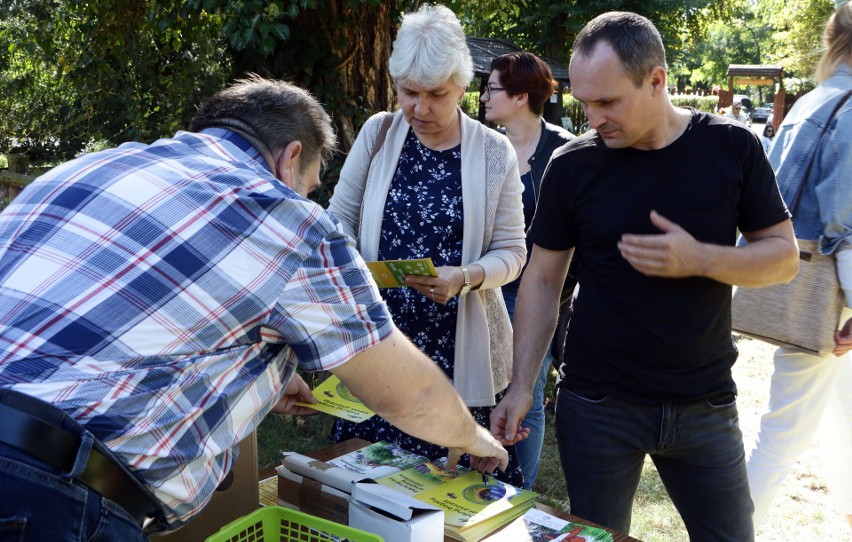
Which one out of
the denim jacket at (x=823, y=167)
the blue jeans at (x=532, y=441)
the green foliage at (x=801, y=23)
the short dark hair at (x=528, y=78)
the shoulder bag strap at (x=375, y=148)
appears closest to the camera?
the shoulder bag strap at (x=375, y=148)

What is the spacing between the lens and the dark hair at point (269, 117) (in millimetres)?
1455

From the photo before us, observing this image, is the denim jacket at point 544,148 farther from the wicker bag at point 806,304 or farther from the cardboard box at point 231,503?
the cardboard box at point 231,503

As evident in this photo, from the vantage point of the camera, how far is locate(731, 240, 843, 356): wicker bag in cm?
279

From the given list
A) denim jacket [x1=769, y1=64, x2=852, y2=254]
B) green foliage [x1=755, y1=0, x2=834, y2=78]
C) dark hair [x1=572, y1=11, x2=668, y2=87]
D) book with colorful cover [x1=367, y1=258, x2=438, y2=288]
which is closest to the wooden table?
book with colorful cover [x1=367, y1=258, x2=438, y2=288]

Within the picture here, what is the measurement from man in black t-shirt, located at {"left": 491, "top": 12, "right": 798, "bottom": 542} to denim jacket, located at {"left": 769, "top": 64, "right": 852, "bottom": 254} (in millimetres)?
866

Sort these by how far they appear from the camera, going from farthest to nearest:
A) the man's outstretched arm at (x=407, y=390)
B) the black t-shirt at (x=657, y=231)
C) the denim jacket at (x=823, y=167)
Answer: the denim jacket at (x=823, y=167) → the black t-shirt at (x=657, y=231) → the man's outstretched arm at (x=407, y=390)

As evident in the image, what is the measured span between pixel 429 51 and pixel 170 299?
1.44 m

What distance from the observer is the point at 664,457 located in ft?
7.10

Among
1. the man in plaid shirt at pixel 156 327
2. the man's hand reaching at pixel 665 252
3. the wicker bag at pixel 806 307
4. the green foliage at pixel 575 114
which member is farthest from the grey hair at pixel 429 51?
the green foliage at pixel 575 114

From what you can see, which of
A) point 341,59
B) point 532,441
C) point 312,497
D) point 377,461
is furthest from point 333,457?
point 341,59

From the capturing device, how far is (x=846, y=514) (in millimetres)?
3143

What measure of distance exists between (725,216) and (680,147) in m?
0.21

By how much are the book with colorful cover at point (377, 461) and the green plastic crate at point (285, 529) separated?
267 millimetres

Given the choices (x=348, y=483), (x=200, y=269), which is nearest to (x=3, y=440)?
(x=200, y=269)
